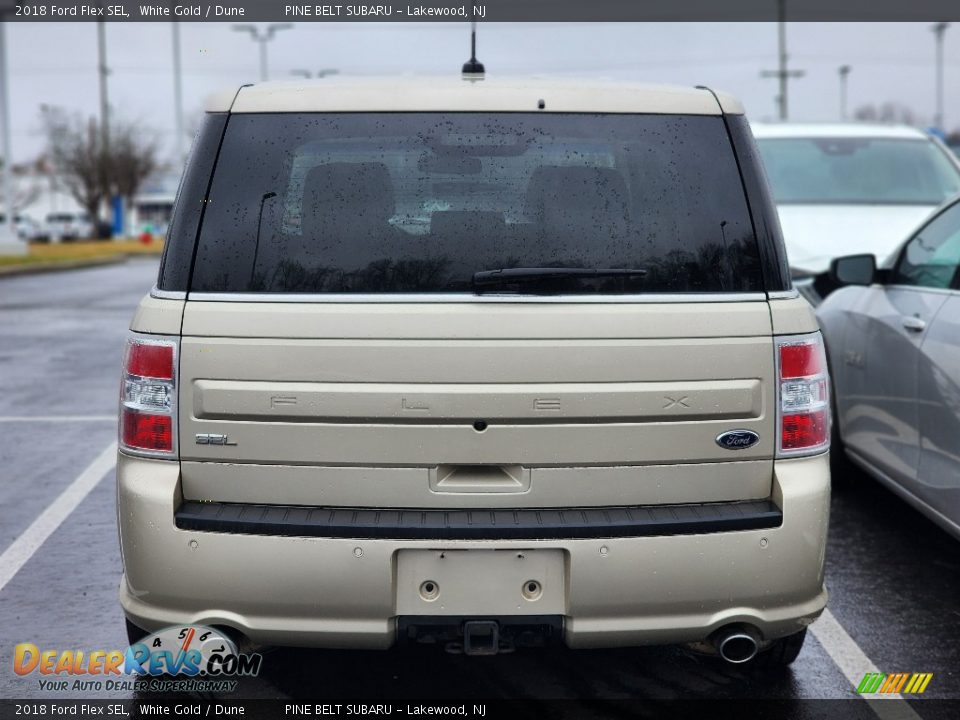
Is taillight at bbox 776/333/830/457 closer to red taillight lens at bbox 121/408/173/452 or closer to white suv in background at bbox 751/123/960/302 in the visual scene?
red taillight lens at bbox 121/408/173/452

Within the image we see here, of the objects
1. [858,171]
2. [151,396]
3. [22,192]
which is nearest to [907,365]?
[151,396]

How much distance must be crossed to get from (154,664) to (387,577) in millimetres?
886

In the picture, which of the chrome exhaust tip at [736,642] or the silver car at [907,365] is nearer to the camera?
the chrome exhaust tip at [736,642]

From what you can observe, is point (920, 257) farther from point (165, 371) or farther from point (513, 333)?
point (165, 371)

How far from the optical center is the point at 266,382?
11.0ft

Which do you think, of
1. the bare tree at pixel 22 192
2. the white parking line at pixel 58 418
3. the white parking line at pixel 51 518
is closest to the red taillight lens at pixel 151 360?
the white parking line at pixel 51 518

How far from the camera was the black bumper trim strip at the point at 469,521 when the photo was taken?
3330mm

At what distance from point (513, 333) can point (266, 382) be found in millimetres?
662

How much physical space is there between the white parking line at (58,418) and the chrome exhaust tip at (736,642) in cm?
654

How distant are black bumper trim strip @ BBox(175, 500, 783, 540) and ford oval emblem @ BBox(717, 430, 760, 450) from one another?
0.17 meters

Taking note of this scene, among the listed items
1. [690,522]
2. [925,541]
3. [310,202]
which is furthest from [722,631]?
[925,541]

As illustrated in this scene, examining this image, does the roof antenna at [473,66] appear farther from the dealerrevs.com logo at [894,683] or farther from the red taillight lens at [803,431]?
the dealerrevs.com logo at [894,683]

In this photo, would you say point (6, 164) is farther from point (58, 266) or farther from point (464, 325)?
point (464, 325)

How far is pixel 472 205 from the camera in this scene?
347 cm
